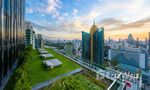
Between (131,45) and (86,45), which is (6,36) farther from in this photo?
(131,45)

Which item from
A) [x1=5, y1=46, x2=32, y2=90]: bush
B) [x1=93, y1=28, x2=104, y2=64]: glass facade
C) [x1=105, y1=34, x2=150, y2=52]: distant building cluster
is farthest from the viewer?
[x1=105, y1=34, x2=150, y2=52]: distant building cluster

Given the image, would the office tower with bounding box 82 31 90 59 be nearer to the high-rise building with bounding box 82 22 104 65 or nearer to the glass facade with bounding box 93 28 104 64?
Result: the high-rise building with bounding box 82 22 104 65

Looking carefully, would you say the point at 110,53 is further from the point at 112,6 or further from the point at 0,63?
the point at 0,63

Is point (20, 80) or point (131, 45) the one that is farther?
point (131, 45)

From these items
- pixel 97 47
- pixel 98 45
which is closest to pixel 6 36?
pixel 98 45

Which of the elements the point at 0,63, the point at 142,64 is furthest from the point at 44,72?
the point at 142,64

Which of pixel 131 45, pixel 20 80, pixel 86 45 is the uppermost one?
pixel 86 45

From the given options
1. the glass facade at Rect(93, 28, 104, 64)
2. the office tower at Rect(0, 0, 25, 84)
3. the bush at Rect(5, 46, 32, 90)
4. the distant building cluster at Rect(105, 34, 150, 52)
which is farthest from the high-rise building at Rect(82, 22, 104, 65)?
the distant building cluster at Rect(105, 34, 150, 52)

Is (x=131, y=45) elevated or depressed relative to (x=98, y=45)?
depressed
